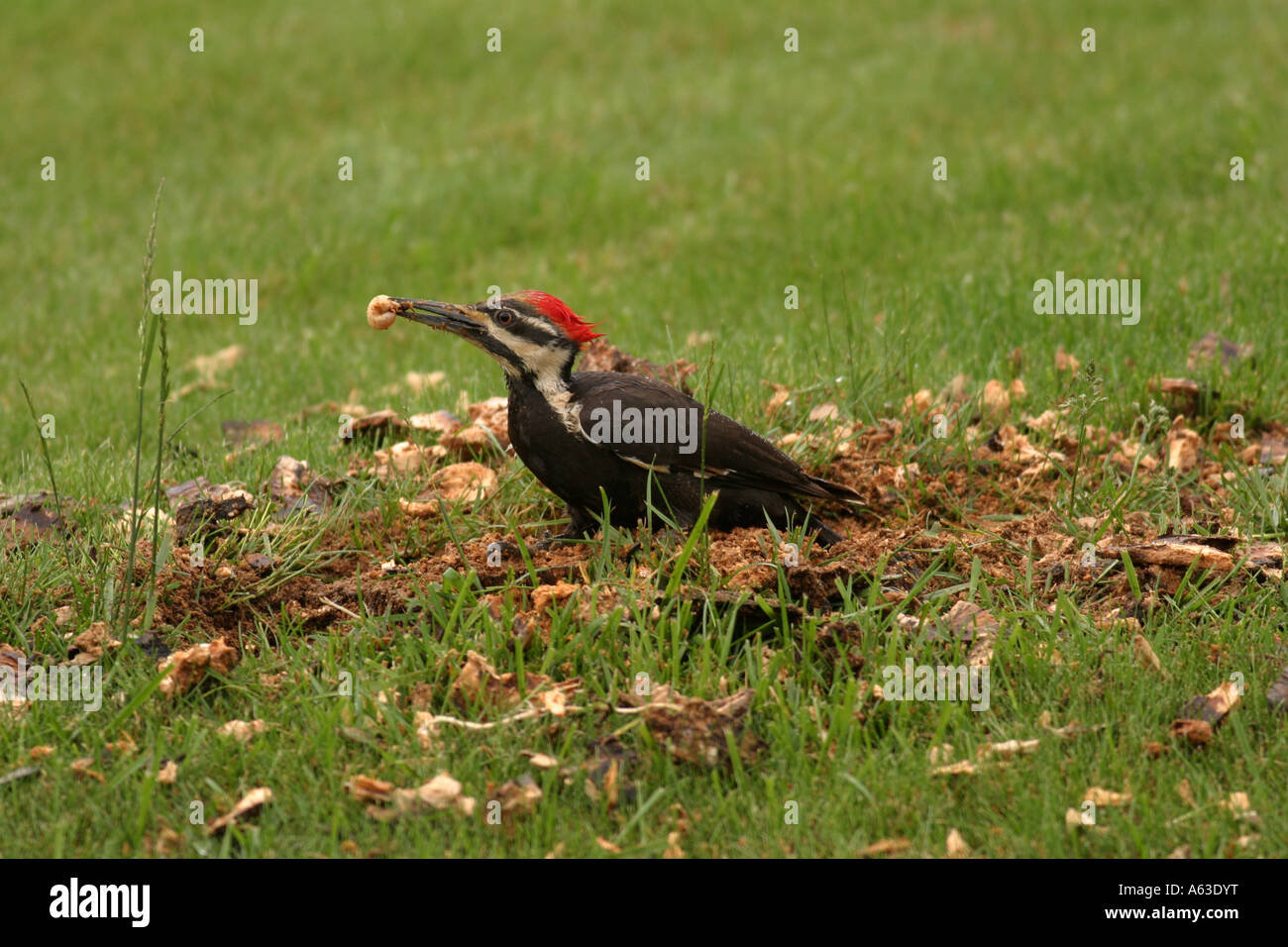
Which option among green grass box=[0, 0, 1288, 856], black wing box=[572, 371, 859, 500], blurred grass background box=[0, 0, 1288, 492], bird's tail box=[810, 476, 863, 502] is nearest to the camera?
green grass box=[0, 0, 1288, 856]

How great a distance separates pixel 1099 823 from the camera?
3.48 m

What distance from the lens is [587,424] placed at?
4828mm

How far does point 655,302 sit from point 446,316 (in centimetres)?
412

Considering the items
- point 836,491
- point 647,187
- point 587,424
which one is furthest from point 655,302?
point 587,424

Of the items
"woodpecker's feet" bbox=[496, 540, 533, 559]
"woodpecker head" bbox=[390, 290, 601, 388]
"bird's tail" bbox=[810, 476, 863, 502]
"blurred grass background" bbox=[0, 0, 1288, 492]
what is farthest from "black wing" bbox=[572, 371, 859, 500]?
"blurred grass background" bbox=[0, 0, 1288, 492]

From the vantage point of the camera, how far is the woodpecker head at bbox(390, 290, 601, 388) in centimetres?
491

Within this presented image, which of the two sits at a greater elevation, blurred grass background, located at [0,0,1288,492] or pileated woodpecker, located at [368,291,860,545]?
blurred grass background, located at [0,0,1288,492]

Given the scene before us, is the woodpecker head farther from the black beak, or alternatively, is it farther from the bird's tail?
the bird's tail

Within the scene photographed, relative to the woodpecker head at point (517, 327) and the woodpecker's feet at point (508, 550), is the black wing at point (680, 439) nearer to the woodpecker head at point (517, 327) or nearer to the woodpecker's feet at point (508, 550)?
the woodpecker head at point (517, 327)

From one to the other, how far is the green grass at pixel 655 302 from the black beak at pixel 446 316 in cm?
79

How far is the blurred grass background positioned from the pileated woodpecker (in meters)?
1.14

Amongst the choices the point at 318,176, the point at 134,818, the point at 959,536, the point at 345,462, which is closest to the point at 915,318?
the point at 959,536

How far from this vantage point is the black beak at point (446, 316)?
16.1ft

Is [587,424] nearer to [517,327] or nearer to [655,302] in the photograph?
[517,327]
